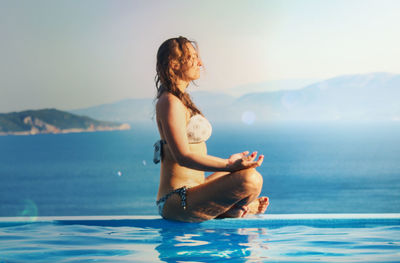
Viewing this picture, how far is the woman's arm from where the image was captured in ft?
7.07

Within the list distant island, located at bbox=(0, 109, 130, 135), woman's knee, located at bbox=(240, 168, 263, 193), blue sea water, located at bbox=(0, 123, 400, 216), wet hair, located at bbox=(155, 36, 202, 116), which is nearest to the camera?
woman's knee, located at bbox=(240, 168, 263, 193)

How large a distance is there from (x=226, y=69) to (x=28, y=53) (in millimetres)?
4961

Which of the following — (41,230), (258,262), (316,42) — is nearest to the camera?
(258,262)

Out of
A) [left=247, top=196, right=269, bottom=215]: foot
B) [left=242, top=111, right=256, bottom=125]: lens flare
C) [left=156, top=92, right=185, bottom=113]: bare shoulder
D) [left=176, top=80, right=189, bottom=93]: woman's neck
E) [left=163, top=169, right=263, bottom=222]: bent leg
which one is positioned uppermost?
[left=242, top=111, right=256, bottom=125]: lens flare

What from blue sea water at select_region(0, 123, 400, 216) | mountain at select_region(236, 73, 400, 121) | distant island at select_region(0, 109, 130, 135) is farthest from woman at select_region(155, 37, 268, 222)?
mountain at select_region(236, 73, 400, 121)

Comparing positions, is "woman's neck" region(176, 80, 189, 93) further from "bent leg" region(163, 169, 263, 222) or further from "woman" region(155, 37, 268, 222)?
"bent leg" region(163, 169, 263, 222)

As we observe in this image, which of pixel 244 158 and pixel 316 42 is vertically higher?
pixel 316 42

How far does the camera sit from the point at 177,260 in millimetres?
1994

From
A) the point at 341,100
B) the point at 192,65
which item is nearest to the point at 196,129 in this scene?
the point at 192,65

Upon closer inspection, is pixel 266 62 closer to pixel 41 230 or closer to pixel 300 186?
pixel 300 186

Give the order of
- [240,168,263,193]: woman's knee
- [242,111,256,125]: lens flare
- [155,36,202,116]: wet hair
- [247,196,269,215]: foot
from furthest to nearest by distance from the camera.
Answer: [242,111,256,125]: lens flare → [247,196,269,215]: foot → [155,36,202,116]: wet hair → [240,168,263,193]: woman's knee

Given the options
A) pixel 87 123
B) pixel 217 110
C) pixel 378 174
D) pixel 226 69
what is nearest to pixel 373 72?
pixel 378 174

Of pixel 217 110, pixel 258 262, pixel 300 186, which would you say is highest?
pixel 217 110

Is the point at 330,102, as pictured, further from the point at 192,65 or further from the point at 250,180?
the point at 250,180
